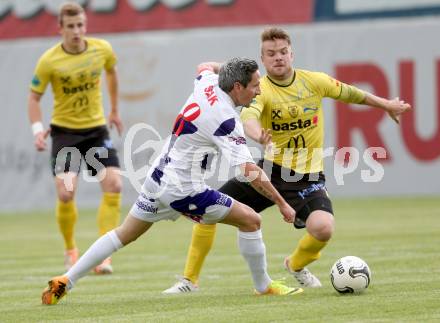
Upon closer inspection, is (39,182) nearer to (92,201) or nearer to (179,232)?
(92,201)

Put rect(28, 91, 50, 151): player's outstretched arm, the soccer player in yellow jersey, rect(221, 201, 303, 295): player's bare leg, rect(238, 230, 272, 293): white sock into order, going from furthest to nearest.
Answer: the soccer player in yellow jersey < rect(28, 91, 50, 151): player's outstretched arm < rect(238, 230, 272, 293): white sock < rect(221, 201, 303, 295): player's bare leg

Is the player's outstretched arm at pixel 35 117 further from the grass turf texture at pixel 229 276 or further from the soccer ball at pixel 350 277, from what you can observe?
Result: the soccer ball at pixel 350 277

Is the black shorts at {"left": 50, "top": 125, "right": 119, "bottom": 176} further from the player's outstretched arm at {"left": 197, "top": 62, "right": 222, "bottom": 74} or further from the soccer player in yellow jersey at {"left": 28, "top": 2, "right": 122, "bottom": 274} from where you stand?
the player's outstretched arm at {"left": 197, "top": 62, "right": 222, "bottom": 74}

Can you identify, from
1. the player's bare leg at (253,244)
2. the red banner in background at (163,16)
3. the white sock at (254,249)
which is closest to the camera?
the player's bare leg at (253,244)

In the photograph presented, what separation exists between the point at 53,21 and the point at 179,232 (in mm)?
8039

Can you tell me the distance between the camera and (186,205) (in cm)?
817

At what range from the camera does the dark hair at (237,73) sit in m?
7.90

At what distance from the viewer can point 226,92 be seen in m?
7.95

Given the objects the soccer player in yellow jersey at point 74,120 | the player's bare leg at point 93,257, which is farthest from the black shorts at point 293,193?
the soccer player in yellow jersey at point 74,120

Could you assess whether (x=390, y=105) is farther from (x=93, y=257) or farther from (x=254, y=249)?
(x=93, y=257)

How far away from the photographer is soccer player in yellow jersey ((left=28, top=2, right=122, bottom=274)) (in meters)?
11.5

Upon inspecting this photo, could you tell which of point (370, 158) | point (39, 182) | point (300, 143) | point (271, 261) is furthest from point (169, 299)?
point (39, 182)

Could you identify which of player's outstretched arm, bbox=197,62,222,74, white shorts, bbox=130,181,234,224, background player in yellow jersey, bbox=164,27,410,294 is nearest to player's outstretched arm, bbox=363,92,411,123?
background player in yellow jersey, bbox=164,27,410,294

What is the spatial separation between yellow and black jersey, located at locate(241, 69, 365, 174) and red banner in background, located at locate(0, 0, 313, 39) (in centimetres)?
1199
